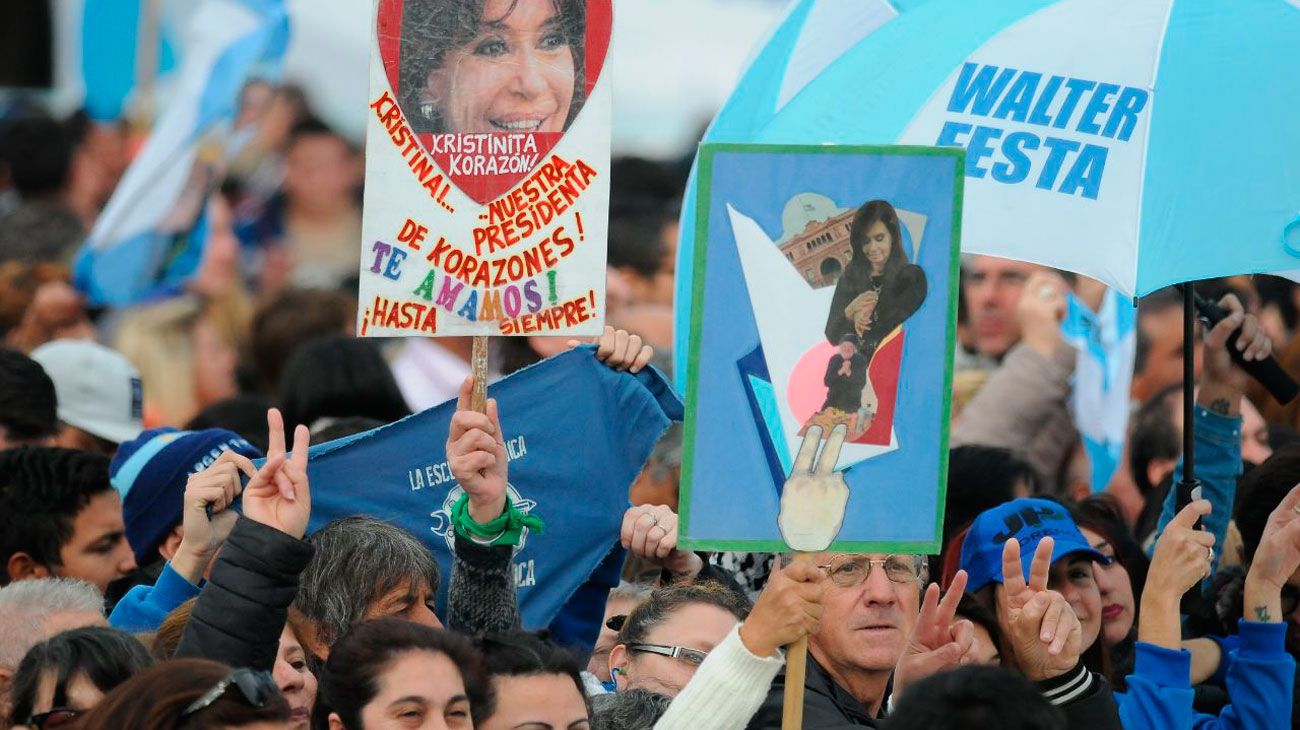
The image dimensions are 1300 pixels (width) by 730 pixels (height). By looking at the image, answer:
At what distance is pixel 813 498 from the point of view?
166 inches

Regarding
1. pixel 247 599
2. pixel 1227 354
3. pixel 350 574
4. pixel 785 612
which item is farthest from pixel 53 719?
pixel 1227 354

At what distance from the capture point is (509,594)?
16.0 feet

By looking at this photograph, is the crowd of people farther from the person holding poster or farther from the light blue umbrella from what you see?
the light blue umbrella

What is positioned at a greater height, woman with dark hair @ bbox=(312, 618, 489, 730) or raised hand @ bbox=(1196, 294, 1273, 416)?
raised hand @ bbox=(1196, 294, 1273, 416)

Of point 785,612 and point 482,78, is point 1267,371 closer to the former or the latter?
point 785,612

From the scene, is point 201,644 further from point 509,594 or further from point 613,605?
point 613,605

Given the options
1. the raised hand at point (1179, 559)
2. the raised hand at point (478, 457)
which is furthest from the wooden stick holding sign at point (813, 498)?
the raised hand at point (1179, 559)

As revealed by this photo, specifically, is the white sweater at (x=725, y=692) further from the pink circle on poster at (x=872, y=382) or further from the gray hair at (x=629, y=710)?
the gray hair at (x=629, y=710)

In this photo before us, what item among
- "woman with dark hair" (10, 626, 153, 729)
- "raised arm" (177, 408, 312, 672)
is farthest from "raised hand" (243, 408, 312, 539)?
"woman with dark hair" (10, 626, 153, 729)

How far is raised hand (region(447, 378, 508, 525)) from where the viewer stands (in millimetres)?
4633

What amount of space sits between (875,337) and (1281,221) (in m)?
1.04

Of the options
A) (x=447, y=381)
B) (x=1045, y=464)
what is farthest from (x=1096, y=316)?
(x=447, y=381)

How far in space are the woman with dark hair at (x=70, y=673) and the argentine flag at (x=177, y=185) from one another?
15.2 ft

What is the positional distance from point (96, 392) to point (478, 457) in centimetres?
303
